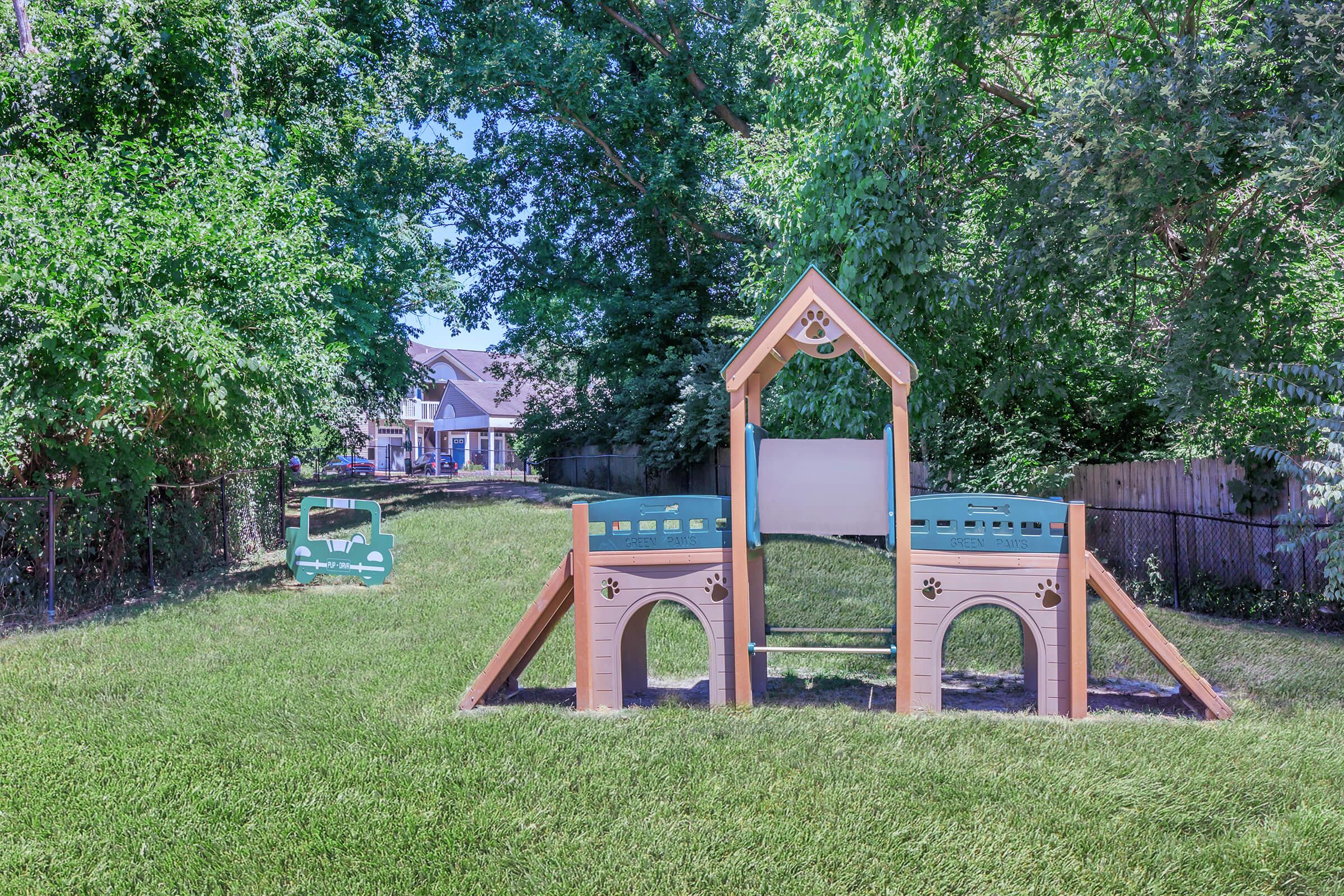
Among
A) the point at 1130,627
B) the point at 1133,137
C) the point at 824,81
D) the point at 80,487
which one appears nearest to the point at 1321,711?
the point at 1130,627

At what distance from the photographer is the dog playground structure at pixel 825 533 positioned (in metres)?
5.43

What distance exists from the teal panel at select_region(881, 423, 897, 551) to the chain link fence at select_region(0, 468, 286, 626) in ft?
27.0

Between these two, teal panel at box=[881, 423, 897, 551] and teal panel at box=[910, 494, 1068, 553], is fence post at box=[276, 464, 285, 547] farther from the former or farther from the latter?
teal panel at box=[910, 494, 1068, 553]

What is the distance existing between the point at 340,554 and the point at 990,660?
718cm

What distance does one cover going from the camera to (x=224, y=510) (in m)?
12.3

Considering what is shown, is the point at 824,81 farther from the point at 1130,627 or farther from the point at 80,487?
the point at 80,487

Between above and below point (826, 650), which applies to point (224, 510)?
above

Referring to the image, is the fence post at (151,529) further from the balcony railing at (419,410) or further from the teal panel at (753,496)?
the balcony railing at (419,410)

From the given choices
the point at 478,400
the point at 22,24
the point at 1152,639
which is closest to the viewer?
the point at 1152,639

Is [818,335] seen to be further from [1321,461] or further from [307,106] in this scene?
[307,106]

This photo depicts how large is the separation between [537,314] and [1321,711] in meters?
20.5

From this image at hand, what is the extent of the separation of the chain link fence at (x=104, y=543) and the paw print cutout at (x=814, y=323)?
790 cm

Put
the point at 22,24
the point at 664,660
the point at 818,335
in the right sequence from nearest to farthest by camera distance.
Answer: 1. the point at 818,335
2. the point at 664,660
3. the point at 22,24

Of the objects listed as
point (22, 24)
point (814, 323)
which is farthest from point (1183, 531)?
point (22, 24)
